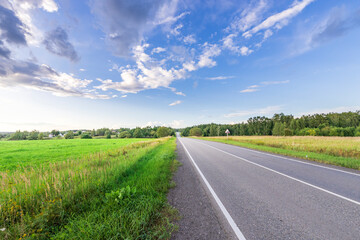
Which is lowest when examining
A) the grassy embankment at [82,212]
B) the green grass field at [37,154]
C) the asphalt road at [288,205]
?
the green grass field at [37,154]

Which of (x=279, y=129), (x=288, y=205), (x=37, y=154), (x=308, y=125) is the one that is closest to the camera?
(x=288, y=205)

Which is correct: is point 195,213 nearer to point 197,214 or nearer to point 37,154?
point 197,214

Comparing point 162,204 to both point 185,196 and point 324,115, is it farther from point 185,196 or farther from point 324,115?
point 324,115

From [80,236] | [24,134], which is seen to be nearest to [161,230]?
[80,236]

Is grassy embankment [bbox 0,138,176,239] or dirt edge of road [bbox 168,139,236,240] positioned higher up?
grassy embankment [bbox 0,138,176,239]

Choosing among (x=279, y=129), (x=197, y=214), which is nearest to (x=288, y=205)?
(x=197, y=214)

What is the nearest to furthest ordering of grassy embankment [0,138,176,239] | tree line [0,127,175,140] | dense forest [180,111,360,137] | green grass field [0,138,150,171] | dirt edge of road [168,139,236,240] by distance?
grassy embankment [0,138,176,239] → dirt edge of road [168,139,236,240] → green grass field [0,138,150,171] → dense forest [180,111,360,137] → tree line [0,127,175,140]

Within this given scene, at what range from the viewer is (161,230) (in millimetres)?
2584

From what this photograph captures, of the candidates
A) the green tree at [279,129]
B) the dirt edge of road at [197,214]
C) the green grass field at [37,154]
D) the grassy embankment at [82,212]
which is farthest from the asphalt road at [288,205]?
the green tree at [279,129]

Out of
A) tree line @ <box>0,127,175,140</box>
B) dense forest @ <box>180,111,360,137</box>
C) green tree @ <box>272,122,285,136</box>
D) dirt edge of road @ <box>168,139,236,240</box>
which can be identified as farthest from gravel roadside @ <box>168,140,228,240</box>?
green tree @ <box>272,122,285,136</box>

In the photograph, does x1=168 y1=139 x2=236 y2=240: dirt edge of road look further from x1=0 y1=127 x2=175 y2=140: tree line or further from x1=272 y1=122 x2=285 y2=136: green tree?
x1=272 y1=122 x2=285 y2=136: green tree

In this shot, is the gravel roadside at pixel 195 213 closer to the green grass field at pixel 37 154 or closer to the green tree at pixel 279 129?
the green grass field at pixel 37 154

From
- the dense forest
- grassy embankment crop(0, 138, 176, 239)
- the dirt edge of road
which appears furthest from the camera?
the dense forest

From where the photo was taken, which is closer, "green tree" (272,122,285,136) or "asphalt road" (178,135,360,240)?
"asphalt road" (178,135,360,240)
